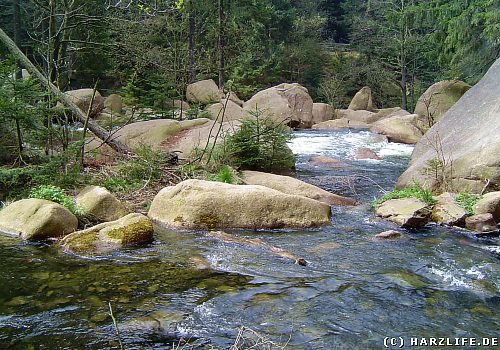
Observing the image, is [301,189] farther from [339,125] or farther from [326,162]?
[339,125]

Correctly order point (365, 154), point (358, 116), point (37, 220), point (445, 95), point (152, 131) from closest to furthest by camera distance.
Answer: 1. point (37, 220)
2. point (152, 131)
3. point (365, 154)
4. point (445, 95)
5. point (358, 116)

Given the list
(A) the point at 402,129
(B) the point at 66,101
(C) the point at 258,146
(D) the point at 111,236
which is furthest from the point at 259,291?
(A) the point at 402,129

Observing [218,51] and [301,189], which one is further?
[218,51]

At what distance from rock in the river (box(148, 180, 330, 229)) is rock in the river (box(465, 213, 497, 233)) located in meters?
1.93

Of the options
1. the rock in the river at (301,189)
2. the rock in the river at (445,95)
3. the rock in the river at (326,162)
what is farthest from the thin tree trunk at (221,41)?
the rock in the river at (301,189)

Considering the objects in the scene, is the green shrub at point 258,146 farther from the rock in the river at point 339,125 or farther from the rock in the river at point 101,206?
the rock in the river at point 339,125

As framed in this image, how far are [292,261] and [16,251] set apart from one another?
10.4ft

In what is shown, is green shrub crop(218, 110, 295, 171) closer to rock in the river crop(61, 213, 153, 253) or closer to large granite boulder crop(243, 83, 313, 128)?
rock in the river crop(61, 213, 153, 253)

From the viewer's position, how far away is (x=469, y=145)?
348 inches

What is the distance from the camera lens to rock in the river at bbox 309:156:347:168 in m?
12.7

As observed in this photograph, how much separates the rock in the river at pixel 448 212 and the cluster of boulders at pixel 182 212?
5.14 feet

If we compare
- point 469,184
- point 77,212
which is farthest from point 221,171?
point 469,184

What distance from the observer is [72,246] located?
19.3ft

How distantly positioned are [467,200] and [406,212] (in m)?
0.96
